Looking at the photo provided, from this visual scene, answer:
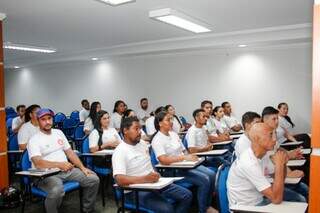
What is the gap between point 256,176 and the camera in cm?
231

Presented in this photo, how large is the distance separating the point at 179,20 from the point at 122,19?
3.22 ft

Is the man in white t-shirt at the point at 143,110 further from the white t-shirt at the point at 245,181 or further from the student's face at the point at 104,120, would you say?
the white t-shirt at the point at 245,181

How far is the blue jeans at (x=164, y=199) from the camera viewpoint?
2.86 meters

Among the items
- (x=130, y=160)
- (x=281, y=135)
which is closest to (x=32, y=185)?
(x=130, y=160)

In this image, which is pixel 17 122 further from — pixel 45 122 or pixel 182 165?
pixel 182 165

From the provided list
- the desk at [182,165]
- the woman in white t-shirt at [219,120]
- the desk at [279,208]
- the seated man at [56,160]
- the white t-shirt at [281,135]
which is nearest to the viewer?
the desk at [279,208]

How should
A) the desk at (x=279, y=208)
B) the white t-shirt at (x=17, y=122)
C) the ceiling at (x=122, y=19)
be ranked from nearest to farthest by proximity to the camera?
the desk at (x=279, y=208) → the ceiling at (x=122, y=19) → the white t-shirt at (x=17, y=122)

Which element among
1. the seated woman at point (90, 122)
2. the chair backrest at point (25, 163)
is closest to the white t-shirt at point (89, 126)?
the seated woman at point (90, 122)

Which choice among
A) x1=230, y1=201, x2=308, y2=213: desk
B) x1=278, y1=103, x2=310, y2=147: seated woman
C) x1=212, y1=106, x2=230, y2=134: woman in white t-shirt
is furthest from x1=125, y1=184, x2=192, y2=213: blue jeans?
x1=212, y1=106, x2=230, y2=134: woman in white t-shirt

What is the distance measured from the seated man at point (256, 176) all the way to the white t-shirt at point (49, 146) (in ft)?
7.27

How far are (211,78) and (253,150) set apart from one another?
256 inches

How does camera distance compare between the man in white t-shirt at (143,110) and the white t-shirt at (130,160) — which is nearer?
the white t-shirt at (130,160)

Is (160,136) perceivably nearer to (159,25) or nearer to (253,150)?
(253,150)

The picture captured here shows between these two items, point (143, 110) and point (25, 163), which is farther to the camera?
point (143, 110)
